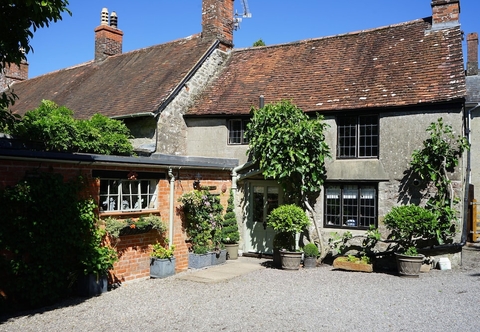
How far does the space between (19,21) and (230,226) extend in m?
8.51

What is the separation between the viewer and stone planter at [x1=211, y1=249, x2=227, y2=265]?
40.7 feet

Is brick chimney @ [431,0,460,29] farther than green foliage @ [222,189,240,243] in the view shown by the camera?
Yes

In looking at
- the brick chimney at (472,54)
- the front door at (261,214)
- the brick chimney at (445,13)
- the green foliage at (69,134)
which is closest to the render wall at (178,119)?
the green foliage at (69,134)

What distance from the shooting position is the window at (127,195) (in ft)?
32.5

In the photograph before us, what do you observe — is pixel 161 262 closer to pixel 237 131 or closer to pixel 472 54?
pixel 237 131

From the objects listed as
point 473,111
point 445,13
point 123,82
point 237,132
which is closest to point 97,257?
point 237,132

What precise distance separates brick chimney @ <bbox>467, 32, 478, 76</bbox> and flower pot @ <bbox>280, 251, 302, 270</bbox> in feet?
60.0

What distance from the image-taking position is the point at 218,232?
12695 millimetres

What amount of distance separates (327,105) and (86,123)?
684 cm

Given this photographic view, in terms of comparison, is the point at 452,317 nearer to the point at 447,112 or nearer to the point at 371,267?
the point at 371,267

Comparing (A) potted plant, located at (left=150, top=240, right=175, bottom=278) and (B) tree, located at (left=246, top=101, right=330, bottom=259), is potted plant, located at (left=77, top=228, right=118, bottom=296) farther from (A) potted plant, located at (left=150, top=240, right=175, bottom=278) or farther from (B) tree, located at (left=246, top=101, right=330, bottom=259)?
(B) tree, located at (left=246, top=101, right=330, bottom=259)

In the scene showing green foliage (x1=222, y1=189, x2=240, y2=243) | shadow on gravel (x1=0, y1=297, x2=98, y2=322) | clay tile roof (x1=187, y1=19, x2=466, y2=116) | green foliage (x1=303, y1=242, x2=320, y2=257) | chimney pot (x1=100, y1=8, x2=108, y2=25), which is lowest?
shadow on gravel (x1=0, y1=297, x2=98, y2=322)

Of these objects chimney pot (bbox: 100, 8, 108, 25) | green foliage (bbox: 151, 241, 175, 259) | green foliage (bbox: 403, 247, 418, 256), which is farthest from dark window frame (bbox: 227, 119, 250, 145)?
chimney pot (bbox: 100, 8, 108, 25)

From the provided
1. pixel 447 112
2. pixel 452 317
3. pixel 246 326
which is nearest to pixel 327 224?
pixel 447 112
